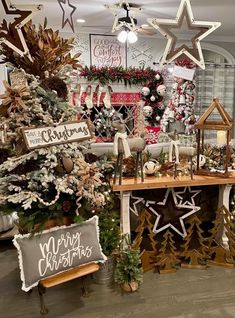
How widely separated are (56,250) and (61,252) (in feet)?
0.13

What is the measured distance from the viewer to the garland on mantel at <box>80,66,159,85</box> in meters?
5.74

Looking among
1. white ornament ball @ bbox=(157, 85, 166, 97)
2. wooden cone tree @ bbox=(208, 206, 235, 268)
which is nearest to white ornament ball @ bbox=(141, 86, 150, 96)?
white ornament ball @ bbox=(157, 85, 166, 97)

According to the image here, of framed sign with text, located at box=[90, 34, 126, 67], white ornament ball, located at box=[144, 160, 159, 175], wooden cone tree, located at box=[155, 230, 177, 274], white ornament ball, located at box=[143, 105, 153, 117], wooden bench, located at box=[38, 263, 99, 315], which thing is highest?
framed sign with text, located at box=[90, 34, 126, 67]

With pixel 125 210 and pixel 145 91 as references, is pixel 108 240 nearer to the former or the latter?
pixel 125 210

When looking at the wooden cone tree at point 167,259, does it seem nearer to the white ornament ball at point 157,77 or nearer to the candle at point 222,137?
the candle at point 222,137

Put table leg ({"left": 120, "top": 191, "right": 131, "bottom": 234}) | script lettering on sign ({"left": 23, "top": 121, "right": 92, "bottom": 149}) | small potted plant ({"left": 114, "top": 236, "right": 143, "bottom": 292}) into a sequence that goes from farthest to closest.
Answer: table leg ({"left": 120, "top": 191, "right": 131, "bottom": 234}) < small potted plant ({"left": 114, "top": 236, "right": 143, "bottom": 292}) < script lettering on sign ({"left": 23, "top": 121, "right": 92, "bottom": 149})

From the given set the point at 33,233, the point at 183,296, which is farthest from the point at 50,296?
the point at 183,296

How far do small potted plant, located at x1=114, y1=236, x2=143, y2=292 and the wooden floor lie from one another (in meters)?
0.07

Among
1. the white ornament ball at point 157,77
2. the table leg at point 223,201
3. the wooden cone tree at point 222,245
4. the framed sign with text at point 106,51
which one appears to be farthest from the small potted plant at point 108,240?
the framed sign with text at point 106,51

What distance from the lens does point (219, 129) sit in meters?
2.36

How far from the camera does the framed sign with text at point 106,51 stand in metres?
5.91

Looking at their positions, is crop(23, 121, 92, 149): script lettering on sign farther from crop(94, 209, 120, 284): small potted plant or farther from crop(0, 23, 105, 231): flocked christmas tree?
crop(94, 209, 120, 284): small potted plant

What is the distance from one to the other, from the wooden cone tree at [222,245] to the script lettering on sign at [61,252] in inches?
43.2

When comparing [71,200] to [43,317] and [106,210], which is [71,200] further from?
[43,317]
